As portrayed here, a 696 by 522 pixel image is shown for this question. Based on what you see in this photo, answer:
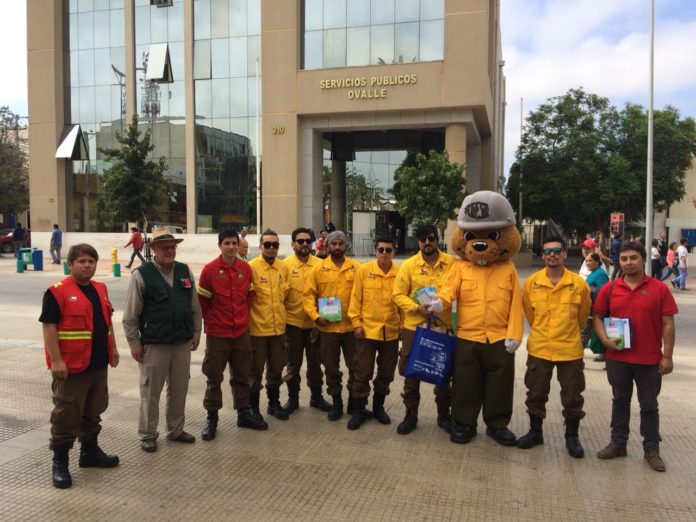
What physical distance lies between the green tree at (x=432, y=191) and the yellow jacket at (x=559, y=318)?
1641 centimetres

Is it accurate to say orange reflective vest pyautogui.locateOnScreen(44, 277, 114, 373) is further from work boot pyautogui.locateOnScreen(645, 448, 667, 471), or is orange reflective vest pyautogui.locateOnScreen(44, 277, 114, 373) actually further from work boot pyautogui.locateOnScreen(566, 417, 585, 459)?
work boot pyautogui.locateOnScreen(645, 448, 667, 471)

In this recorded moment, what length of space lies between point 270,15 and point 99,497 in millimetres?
25239

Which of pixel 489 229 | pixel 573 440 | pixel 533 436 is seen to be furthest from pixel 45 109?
pixel 573 440

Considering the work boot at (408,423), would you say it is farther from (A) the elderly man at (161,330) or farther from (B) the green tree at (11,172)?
(B) the green tree at (11,172)

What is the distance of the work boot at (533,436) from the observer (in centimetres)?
474

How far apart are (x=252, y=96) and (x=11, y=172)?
20020 mm

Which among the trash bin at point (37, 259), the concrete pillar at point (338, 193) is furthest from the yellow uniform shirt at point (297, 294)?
the concrete pillar at point (338, 193)

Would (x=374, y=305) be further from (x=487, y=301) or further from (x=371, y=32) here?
(x=371, y=32)

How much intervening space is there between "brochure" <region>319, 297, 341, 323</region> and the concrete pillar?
89.1 feet

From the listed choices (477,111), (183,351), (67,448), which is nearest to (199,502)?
(67,448)

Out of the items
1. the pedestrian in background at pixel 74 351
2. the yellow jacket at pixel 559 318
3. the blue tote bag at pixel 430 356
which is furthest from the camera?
the blue tote bag at pixel 430 356

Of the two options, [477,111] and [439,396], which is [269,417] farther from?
[477,111]

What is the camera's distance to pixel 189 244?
28.4 meters

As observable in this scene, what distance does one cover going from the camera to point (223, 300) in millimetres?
5004
